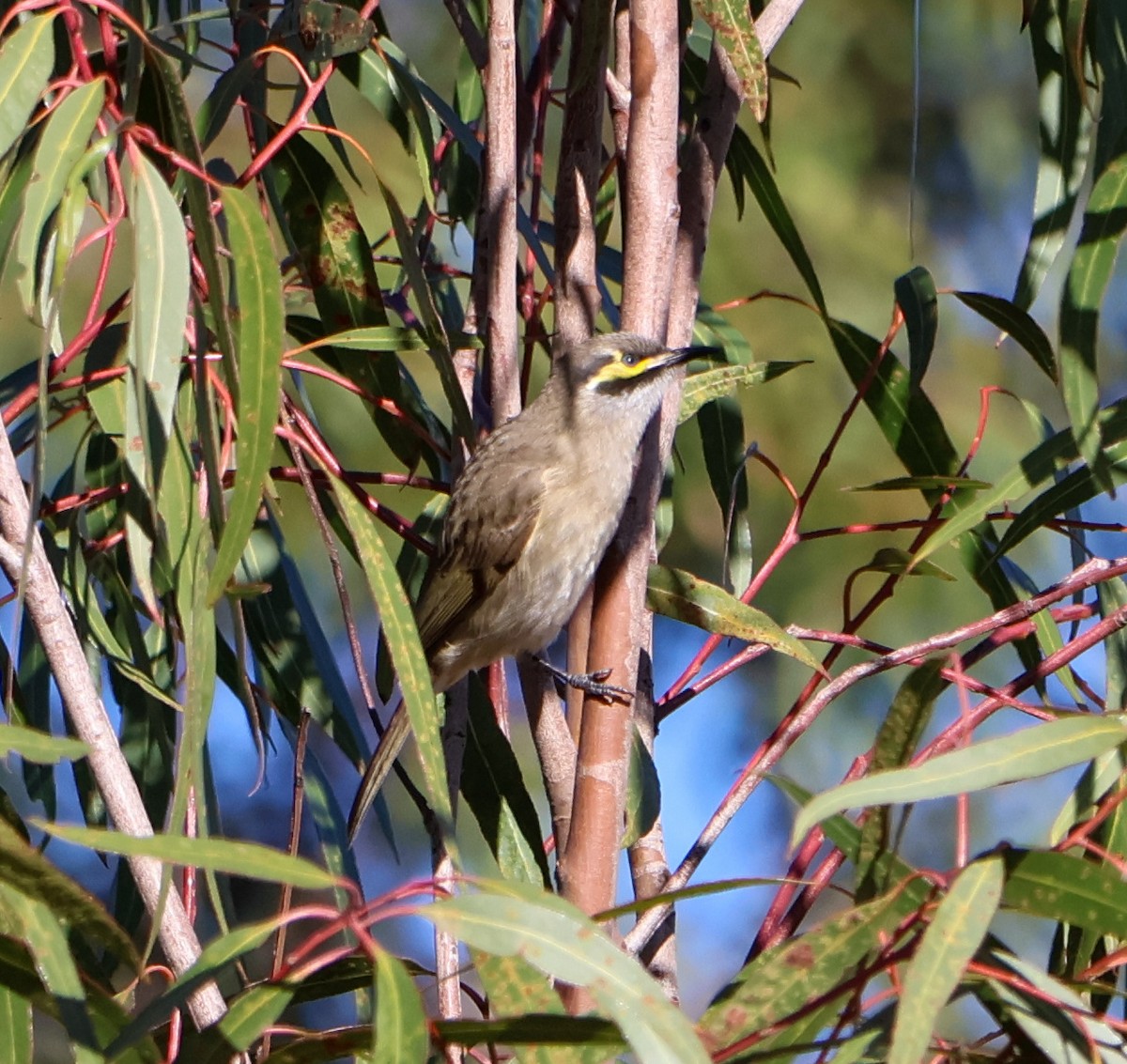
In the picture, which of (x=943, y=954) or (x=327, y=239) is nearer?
(x=943, y=954)

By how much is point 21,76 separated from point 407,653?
2.83ft

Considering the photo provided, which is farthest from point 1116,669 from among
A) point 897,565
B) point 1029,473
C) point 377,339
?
point 377,339

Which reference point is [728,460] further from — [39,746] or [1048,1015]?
[39,746]

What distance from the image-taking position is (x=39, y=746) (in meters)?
1.49

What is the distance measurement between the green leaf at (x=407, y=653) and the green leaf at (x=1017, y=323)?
1253 millimetres

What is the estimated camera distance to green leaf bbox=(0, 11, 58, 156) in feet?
6.01

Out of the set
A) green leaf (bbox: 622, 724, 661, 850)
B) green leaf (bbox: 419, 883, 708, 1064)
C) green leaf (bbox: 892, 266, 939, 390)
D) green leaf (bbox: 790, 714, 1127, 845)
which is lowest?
green leaf (bbox: 622, 724, 661, 850)

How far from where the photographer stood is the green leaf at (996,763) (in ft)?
4.97

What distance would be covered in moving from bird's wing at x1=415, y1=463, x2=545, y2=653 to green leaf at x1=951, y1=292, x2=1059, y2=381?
3.59ft

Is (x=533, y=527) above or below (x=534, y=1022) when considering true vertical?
above

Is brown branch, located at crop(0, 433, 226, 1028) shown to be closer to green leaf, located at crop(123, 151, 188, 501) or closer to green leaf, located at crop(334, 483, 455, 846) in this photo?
green leaf, located at crop(123, 151, 188, 501)

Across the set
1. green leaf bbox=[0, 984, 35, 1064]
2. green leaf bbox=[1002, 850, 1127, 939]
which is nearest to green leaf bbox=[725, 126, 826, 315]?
green leaf bbox=[1002, 850, 1127, 939]

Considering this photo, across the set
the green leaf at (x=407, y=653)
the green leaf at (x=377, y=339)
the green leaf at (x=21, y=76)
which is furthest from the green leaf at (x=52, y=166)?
the green leaf at (x=377, y=339)

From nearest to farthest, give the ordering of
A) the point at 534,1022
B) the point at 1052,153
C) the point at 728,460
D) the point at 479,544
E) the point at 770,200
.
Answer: the point at 534,1022, the point at 1052,153, the point at 770,200, the point at 728,460, the point at 479,544
